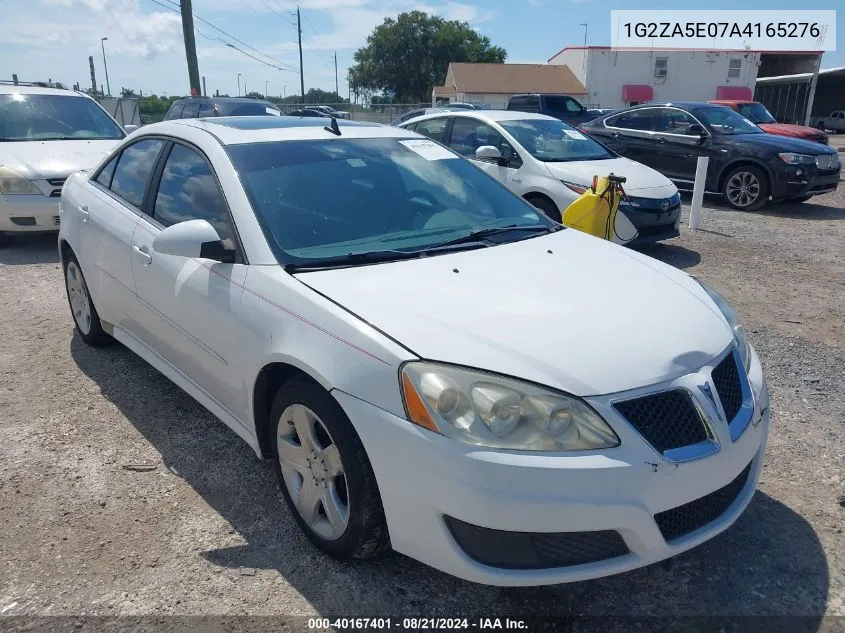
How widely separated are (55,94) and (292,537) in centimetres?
833

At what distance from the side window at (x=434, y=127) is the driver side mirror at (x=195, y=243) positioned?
6120 millimetres

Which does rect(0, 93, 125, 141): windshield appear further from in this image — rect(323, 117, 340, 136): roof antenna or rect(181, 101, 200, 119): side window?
rect(181, 101, 200, 119): side window

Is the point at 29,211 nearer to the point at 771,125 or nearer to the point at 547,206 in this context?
the point at 547,206

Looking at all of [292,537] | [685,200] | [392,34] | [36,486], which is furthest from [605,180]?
[392,34]

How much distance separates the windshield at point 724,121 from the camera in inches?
424

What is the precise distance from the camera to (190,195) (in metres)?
3.34

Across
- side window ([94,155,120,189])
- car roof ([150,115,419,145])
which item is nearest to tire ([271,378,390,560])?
car roof ([150,115,419,145])

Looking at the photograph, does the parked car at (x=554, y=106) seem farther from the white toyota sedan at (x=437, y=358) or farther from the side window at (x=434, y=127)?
the white toyota sedan at (x=437, y=358)

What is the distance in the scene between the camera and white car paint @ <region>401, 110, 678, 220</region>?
7.34m

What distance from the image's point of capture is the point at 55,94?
348 inches

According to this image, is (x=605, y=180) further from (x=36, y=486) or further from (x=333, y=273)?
(x=36, y=486)

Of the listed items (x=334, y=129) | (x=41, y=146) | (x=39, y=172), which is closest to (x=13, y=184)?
(x=39, y=172)

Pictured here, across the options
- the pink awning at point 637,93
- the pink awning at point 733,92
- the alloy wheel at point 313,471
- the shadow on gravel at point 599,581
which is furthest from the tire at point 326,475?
the pink awning at point 733,92

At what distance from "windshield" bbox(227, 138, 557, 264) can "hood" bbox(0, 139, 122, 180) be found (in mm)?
5289
